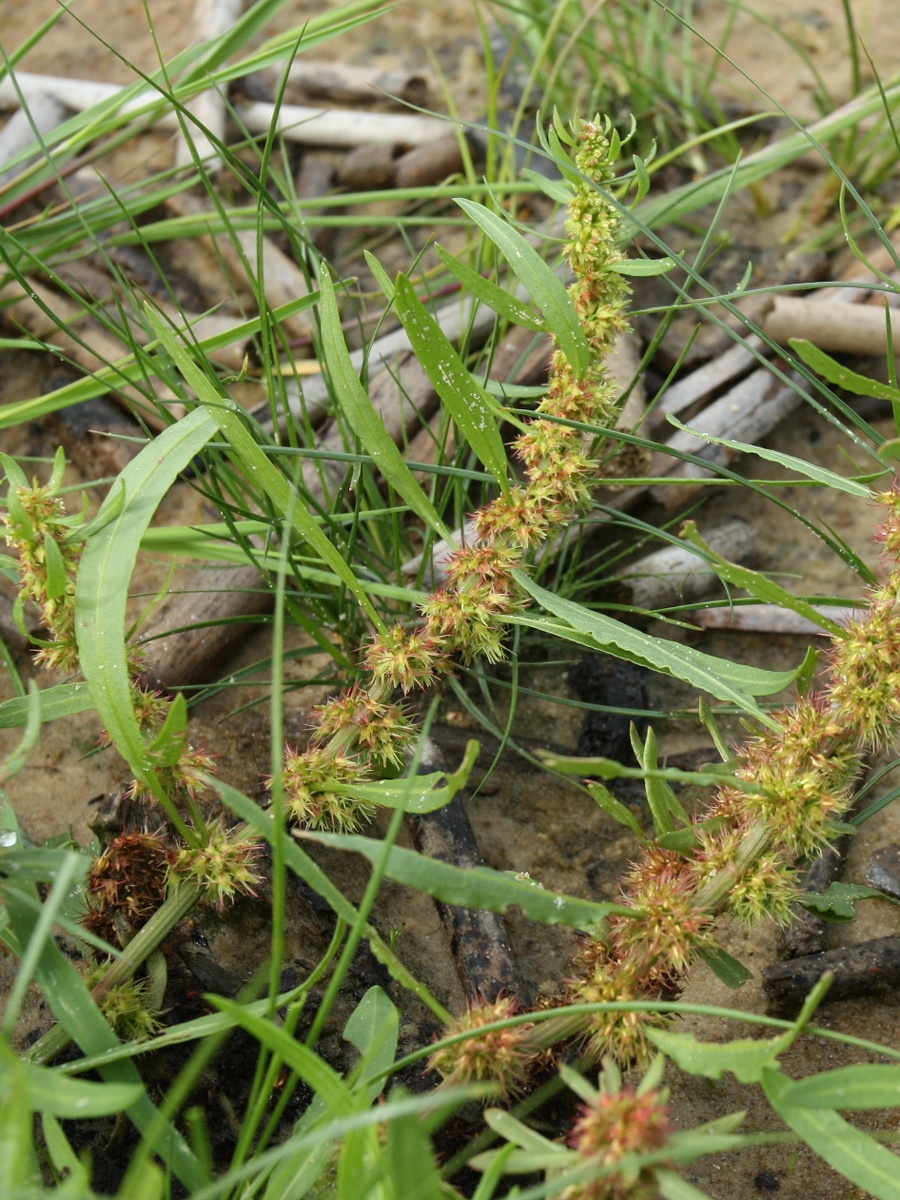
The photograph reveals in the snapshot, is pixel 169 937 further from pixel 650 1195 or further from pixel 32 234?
pixel 32 234

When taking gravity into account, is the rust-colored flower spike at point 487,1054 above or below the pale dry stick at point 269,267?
below

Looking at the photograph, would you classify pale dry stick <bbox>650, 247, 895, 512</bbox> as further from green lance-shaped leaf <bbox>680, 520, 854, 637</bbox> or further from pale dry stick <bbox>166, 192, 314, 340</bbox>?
pale dry stick <bbox>166, 192, 314, 340</bbox>

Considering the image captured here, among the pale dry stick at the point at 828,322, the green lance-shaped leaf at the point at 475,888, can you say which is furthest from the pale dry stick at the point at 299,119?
the green lance-shaped leaf at the point at 475,888

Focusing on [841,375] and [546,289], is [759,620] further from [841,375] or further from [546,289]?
[546,289]

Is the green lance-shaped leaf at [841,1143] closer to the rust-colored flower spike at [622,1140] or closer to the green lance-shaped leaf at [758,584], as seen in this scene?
the rust-colored flower spike at [622,1140]

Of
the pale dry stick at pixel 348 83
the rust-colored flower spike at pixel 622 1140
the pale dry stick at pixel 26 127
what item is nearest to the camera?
the rust-colored flower spike at pixel 622 1140

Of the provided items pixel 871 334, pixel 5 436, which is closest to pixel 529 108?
pixel 871 334
